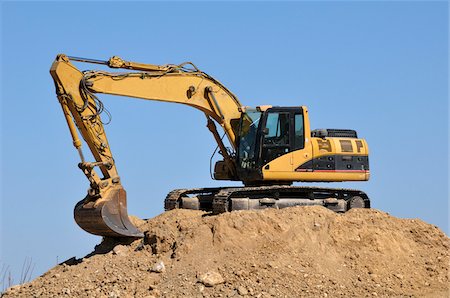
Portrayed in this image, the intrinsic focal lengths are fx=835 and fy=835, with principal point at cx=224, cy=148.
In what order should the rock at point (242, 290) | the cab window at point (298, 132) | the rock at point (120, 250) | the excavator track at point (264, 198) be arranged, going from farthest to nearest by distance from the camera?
the cab window at point (298, 132) < the excavator track at point (264, 198) < the rock at point (120, 250) < the rock at point (242, 290)

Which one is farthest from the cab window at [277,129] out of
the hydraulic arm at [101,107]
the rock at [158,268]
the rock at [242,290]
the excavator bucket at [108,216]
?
the rock at [242,290]

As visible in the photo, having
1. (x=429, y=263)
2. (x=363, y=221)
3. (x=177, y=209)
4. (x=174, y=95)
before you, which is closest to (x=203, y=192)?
(x=177, y=209)

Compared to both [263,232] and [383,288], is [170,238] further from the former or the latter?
[383,288]

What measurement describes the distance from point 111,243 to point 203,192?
2.76 meters

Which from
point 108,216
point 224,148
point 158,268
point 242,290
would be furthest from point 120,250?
point 224,148

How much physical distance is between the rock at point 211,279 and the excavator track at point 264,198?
8.64ft

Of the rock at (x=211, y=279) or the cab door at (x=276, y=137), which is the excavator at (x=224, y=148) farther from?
the rock at (x=211, y=279)

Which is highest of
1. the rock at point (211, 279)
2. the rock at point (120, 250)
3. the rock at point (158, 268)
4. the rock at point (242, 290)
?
the rock at point (120, 250)

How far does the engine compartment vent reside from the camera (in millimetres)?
18672

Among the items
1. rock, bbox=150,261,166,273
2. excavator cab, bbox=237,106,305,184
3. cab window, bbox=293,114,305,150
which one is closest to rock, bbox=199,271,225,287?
rock, bbox=150,261,166,273

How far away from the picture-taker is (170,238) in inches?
608

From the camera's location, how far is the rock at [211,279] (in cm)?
1397

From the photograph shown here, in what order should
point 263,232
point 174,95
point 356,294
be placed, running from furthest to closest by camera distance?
point 174,95 < point 263,232 < point 356,294

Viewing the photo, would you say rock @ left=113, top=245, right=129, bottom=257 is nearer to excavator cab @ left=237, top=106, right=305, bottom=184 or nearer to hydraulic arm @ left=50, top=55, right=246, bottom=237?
hydraulic arm @ left=50, top=55, right=246, bottom=237
